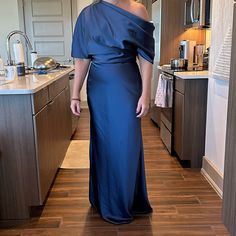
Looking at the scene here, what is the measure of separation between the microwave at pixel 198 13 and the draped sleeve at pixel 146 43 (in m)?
1.32

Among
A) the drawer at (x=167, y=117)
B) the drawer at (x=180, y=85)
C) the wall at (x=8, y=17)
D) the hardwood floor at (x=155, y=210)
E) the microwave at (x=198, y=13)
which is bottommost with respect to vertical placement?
the hardwood floor at (x=155, y=210)

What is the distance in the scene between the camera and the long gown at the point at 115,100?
170cm

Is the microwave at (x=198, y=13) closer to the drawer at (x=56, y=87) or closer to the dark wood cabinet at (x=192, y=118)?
the dark wood cabinet at (x=192, y=118)

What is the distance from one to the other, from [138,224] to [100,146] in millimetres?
540

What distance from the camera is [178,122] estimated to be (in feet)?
9.45

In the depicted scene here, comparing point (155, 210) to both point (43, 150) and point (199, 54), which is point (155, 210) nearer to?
point (43, 150)

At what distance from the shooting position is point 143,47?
1738 mm

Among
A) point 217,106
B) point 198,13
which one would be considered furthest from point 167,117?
point 198,13

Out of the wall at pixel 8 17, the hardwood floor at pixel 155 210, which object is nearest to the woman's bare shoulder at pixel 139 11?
the hardwood floor at pixel 155 210

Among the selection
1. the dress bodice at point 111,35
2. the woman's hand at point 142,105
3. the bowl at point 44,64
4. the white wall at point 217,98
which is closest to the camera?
the dress bodice at point 111,35

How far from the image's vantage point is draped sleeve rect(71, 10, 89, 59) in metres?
1.77

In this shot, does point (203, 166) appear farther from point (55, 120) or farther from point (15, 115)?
point (15, 115)

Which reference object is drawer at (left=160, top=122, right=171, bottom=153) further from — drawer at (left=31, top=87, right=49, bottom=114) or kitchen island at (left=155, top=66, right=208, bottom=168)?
drawer at (left=31, top=87, right=49, bottom=114)

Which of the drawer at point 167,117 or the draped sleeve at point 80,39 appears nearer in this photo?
the draped sleeve at point 80,39
